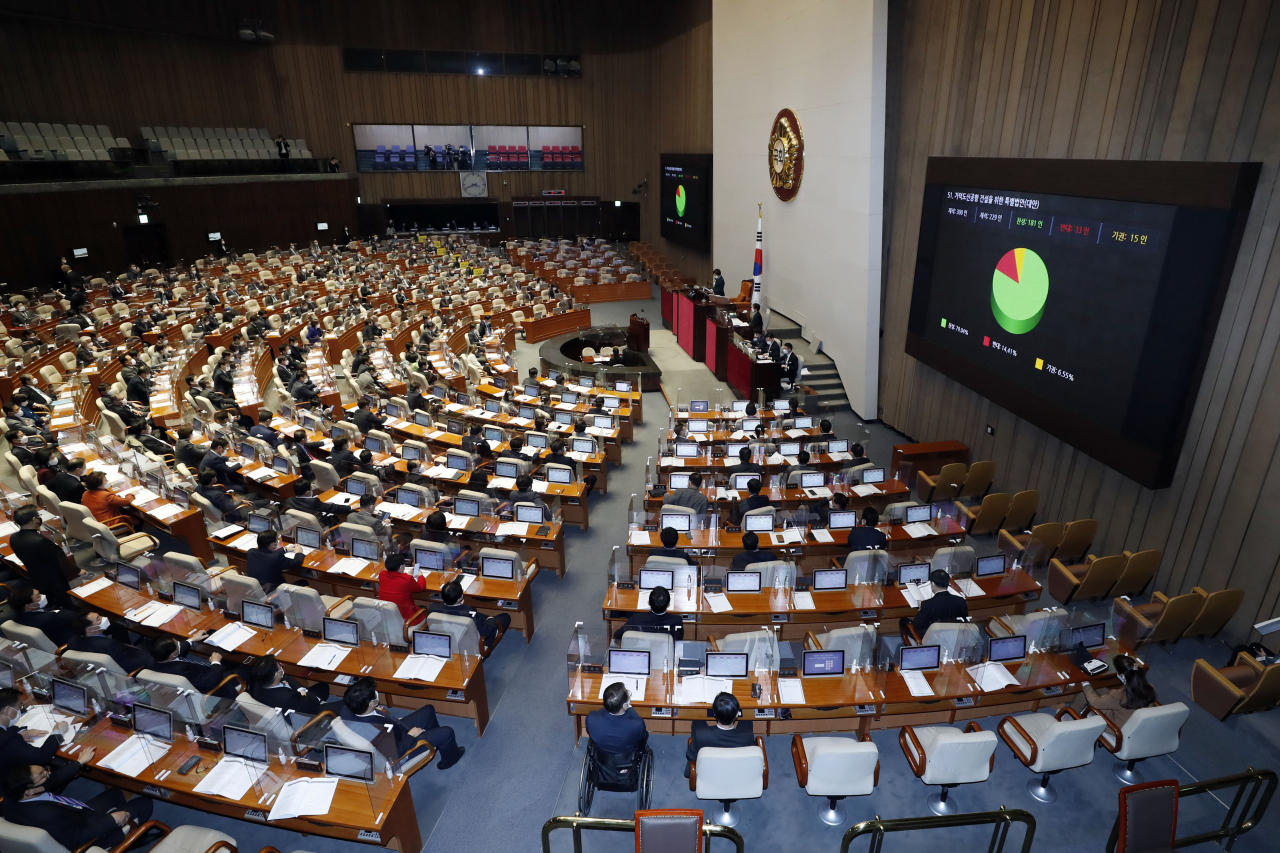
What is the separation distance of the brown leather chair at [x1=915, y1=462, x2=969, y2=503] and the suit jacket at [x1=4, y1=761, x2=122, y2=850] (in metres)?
10.7

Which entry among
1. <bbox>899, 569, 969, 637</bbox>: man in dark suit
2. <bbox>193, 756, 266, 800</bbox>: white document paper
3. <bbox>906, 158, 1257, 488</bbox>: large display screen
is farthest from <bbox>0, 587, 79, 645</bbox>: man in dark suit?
<bbox>906, 158, 1257, 488</bbox>: large display screen

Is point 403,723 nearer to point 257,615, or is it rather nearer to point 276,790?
point 276,790

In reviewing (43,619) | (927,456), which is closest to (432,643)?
(43,619)

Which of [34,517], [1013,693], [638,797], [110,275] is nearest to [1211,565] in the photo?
[1013,693]

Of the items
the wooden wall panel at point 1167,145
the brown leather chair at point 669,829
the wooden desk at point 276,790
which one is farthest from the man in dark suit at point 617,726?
the wooden wall panel at point 1167,145

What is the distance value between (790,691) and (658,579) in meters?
1.92

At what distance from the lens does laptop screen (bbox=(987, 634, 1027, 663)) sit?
21.3ft

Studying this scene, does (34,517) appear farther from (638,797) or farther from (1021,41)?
(1021,41)

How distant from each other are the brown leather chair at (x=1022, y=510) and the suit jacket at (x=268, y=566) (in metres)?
9.84

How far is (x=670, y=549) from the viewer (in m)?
8.48

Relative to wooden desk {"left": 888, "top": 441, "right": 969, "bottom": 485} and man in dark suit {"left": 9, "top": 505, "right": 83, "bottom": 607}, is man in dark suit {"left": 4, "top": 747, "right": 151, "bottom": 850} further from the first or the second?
wooden desk {"left": 888, "top": 441, "right": 969, "bottom": 485}

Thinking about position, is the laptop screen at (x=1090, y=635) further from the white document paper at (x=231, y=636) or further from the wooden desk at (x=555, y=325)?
the wooden desk at (x=555, y=325)

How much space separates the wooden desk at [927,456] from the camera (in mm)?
11969

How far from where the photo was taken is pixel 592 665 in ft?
21.0
